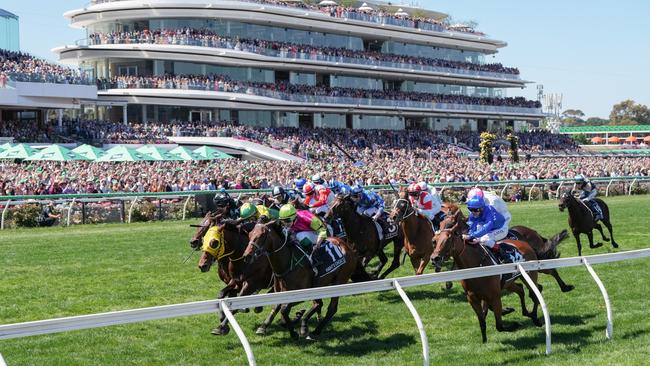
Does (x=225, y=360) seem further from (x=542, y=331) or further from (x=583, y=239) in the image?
(x=583, y=239)

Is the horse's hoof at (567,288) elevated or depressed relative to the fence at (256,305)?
depressed

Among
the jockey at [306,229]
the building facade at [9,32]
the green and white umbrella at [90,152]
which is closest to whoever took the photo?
the jockey at [306,229]

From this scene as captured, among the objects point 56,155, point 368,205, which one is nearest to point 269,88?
point 56,155

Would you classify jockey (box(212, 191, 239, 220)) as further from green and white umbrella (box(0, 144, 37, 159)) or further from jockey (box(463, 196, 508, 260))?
green and white umbrella (box(0, 144, 37, 159))

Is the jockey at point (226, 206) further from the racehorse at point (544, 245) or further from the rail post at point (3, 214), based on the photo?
the rail post at point (3, 214)

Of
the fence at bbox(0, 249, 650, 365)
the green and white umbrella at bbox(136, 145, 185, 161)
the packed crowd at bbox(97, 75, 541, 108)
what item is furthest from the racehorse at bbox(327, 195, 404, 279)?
the packed crowd at bbox(97, 75, 541, 108)

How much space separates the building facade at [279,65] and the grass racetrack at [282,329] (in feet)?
102

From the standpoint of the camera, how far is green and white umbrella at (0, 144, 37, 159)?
24484 millimetres

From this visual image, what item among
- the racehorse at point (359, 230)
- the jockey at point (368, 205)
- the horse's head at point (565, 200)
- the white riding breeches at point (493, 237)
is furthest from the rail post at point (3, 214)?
the white riding breeches at point (493, 237)

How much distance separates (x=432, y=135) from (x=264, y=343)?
46.9 meters

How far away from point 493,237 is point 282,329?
2.35 meters

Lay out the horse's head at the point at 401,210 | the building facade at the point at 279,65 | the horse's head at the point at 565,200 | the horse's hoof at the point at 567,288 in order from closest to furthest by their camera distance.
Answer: the horse's hoof at the point at 567,288 < the horse's head at the point at 401,210 < the horse's head at the point at 565,200 < the building facade at the point at 279,65

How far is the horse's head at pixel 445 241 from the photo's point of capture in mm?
7355

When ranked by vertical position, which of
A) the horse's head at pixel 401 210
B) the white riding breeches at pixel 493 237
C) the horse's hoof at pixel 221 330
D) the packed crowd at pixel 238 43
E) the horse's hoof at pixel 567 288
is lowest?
the horse's hoof at pixel 221 330
